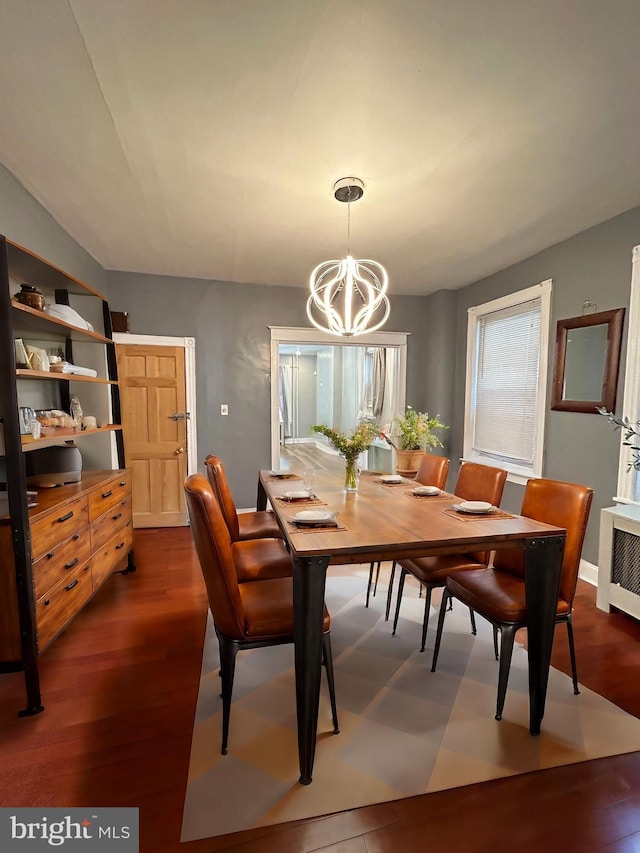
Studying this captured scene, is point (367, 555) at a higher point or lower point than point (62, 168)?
lower

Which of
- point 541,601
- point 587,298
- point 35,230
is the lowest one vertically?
point 541,601

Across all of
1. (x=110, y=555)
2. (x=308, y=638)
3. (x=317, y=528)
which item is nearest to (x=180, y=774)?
(x=308, y=638)

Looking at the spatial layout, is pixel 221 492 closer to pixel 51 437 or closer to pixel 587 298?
pixel 51 437

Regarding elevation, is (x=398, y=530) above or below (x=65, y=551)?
above

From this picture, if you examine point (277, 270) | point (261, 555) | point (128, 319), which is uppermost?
point (277, 270)

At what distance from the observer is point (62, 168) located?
2.19 meters

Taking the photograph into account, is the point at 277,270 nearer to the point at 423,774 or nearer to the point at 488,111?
the point at 488,111

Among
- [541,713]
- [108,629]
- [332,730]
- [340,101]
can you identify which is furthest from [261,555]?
[340,101]

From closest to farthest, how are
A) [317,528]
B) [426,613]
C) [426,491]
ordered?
[317,528] → [426,613] → [426,491]

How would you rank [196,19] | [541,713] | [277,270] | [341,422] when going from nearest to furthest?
[196,19] < [541,713] < [277,270] < [341,422]

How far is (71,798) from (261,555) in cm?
112

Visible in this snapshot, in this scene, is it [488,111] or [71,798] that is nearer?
[71,798]

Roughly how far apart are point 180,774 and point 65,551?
121 centimetres

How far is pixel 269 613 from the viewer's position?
1594mm
